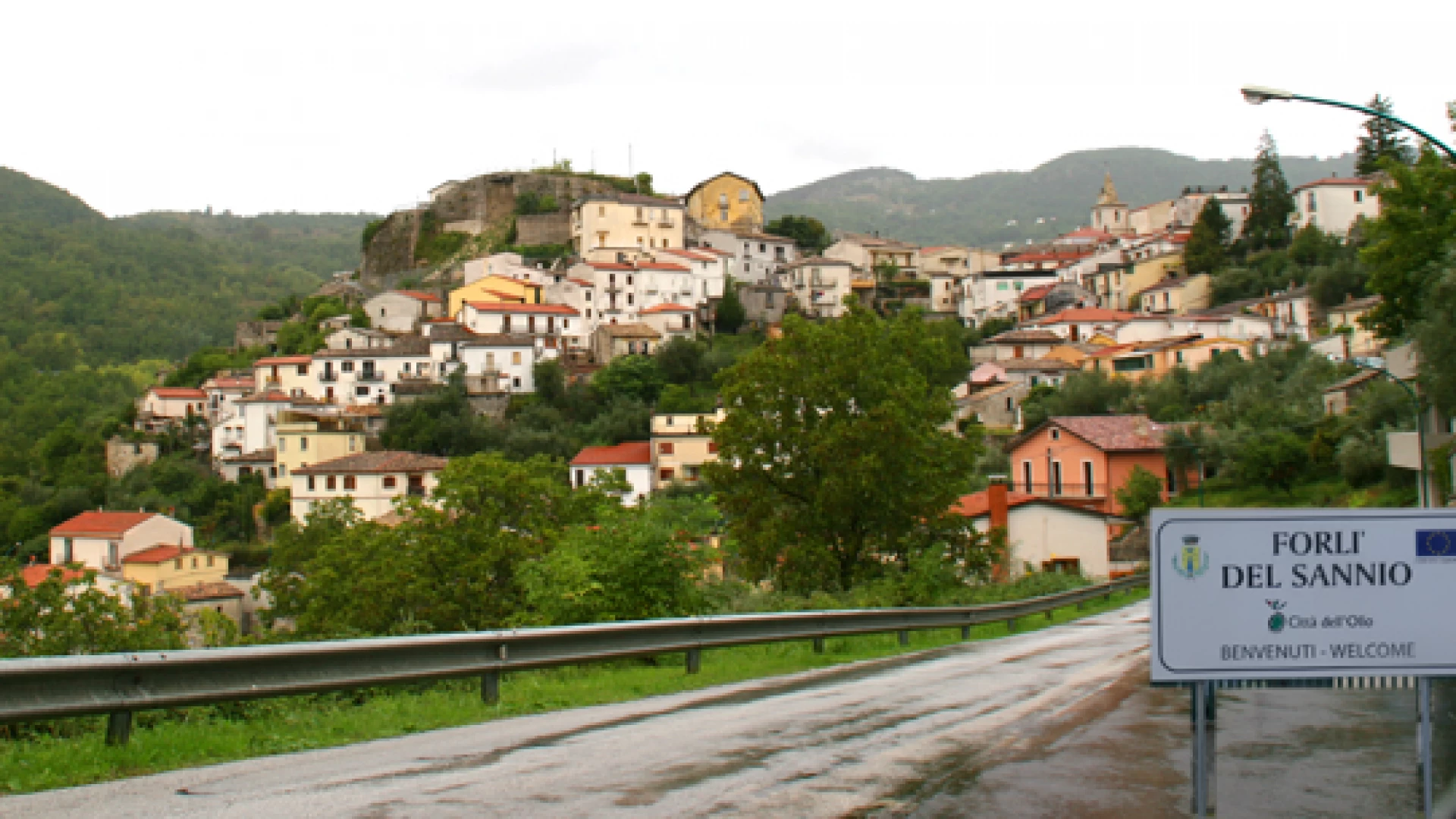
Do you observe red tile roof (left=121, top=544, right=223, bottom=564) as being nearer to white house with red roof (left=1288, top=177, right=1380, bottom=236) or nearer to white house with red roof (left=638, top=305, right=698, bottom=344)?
white house with red roof (left=638, top=305, right=698, bottom=344)

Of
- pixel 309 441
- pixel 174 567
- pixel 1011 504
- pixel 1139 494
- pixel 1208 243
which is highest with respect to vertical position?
pixel 1208 243

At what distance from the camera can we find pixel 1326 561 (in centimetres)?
560

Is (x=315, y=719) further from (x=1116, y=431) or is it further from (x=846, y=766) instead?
(x=1116, y=431)

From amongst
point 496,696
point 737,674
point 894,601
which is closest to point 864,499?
point 894,601

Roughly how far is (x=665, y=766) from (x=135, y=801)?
282cm

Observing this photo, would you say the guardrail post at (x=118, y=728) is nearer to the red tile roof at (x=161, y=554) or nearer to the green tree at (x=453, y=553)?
the green tree at (x=453, y=553)

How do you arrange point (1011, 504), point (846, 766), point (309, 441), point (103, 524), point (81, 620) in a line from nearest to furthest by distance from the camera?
point (846, 766) < point (81, 620) < point (1011, 504) < point (103, 524) < point (309, 441)

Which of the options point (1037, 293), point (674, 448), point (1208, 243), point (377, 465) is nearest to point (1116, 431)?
point (674, 448)

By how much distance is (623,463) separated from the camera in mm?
84500

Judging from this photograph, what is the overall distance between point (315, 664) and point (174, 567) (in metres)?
71.1

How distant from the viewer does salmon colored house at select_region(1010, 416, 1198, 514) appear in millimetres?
57844

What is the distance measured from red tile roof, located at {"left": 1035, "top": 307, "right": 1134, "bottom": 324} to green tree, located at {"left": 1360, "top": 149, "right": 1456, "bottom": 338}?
6634 centimetres

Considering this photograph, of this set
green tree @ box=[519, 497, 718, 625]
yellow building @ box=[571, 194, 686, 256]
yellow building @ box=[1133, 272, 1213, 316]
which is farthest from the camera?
yellow building @ box=[571, 194, 686, 256]

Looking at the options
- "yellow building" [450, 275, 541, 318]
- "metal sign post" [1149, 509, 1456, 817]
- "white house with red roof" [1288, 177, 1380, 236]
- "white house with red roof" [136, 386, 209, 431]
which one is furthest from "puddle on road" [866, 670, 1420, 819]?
"white house with red roof" [136, 386, 209, 431]
